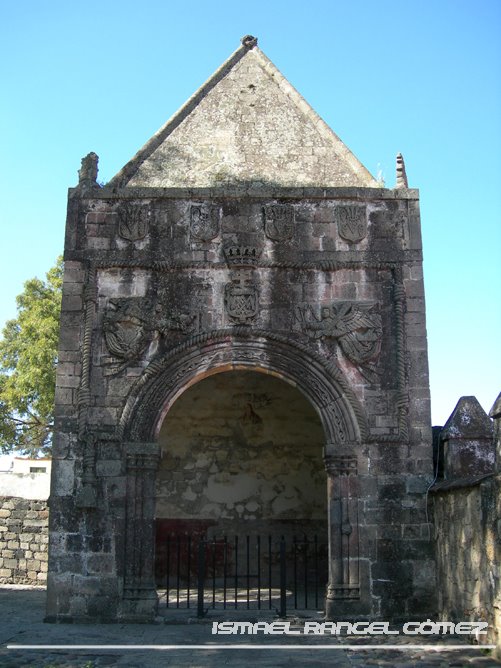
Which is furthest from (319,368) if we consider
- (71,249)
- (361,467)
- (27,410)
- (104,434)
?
(27,410)

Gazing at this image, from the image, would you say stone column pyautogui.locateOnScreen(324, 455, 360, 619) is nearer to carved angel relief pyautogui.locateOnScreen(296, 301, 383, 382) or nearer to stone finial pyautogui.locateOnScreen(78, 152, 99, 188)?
carved angel relief pyautogui.locateOnScreen(296, 301, 383, 382)

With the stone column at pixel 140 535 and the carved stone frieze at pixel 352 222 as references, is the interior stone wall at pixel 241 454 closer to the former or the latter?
the stone column at pixel 140 535

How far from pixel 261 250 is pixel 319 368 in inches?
71.1

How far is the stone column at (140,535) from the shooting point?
9555 millimetres

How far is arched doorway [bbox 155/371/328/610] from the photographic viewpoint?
530 inches

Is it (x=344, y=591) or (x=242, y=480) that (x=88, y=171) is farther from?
(x=344, y=591)

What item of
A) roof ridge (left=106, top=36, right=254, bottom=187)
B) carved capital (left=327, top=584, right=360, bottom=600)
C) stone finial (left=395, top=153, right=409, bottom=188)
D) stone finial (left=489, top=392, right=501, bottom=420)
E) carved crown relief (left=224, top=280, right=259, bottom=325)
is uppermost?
roof ridge (left=106, top=36, right=254, bottom=187)

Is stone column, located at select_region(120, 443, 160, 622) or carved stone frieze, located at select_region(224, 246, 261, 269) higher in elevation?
carved stone frieze, located at select_region(224, 246, 261, 269)

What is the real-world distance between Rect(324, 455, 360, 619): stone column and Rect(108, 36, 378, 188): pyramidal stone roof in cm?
406

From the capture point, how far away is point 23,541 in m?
14.5

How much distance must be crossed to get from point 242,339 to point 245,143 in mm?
3197

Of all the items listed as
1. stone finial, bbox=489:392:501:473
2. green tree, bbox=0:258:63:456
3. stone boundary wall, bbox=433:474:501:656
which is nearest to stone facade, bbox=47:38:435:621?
stone boundary wall, bbox=433:474:501:656

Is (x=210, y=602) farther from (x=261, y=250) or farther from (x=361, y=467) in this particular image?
(x=261, y=250)


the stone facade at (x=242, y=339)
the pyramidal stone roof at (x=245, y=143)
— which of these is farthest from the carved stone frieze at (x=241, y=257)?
the pyramidal stone roof at (x=245, y=143)
